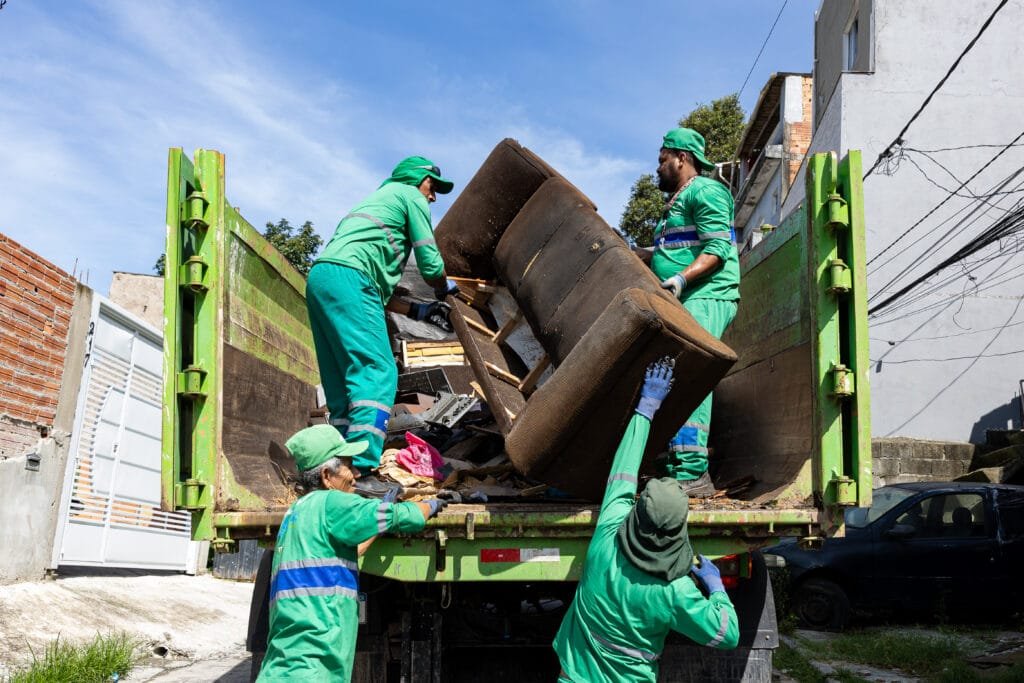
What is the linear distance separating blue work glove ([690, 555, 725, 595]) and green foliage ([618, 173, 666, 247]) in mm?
17810

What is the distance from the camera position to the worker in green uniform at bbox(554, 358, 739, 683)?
105 inches

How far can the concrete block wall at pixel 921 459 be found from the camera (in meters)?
12.2

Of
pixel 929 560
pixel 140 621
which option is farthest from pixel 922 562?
pixel 140 621

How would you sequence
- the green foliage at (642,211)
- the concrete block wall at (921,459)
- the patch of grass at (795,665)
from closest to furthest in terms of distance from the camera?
the patch of grass at (795,665) → the concrete block wall at (921,459) → the green foliage at (642,211)

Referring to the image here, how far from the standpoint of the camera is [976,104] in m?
14.2

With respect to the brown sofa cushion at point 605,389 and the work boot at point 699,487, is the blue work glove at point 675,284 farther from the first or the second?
the work boot at point 699,487

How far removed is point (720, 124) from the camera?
23.8 meters

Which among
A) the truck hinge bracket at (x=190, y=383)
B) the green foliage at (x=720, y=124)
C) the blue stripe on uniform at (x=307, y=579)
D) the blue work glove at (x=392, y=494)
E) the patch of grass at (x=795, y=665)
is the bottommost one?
the patch of grass at (x=795, y=665)

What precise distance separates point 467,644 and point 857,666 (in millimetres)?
3874

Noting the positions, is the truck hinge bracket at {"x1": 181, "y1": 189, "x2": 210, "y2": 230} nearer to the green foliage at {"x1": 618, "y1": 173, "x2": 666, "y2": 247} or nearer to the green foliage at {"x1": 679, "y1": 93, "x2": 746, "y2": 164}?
the green foliage at {"x1": 618, "y1": 173, "x2": 666, "y2": 247}

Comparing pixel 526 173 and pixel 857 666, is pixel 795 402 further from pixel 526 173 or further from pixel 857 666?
pixel 857 666

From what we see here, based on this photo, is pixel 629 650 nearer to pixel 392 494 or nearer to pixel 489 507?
pixel 489 507

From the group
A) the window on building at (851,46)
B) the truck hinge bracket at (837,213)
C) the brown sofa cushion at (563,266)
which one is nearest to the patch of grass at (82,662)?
the brown sofa cushion at (563,266)

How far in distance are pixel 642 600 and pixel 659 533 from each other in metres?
0.20
